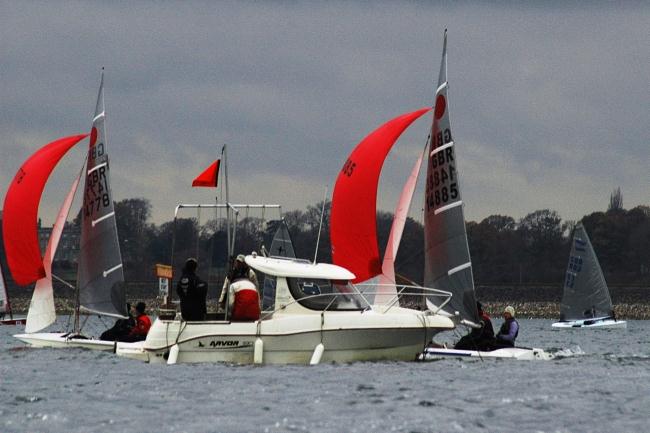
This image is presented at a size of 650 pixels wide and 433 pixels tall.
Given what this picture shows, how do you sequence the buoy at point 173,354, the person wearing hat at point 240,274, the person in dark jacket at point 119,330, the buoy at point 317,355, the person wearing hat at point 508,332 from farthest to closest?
the person in dark jacket at point 119,330
the person wearing hat at point 508,332
the person wearing hat at point 240,274
the buoy at point 173,354
the buoy at point 317,355

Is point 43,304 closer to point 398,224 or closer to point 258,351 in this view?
point 398,224

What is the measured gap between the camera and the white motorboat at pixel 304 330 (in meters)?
25.0

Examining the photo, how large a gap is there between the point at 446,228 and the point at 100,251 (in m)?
10.2

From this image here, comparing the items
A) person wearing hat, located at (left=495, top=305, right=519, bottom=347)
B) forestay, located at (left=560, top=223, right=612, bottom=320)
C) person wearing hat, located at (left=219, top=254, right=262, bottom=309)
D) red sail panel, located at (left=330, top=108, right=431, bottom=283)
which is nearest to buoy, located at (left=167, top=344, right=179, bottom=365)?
person wearing hat, located at (left=219, top=254, right=262, bottom=309)

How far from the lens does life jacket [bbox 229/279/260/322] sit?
25.4m

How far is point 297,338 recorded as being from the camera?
82.0 ft

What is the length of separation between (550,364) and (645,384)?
14.6 feet

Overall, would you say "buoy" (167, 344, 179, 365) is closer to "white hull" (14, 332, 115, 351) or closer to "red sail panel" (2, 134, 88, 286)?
"white hull" (14, 332, 115, 351)

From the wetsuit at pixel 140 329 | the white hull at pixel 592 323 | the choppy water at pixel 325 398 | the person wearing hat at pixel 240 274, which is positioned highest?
the white hull at pixel 592 323

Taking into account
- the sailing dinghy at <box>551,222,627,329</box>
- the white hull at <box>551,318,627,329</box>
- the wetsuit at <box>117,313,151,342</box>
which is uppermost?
the sailing dinghy at <box>551,222,627,329</box>

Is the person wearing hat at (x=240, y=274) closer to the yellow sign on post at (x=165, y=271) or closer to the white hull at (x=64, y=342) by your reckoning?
the yellow sign on post at (x=165, y=271)

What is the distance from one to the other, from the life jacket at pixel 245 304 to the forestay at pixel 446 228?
6648mm

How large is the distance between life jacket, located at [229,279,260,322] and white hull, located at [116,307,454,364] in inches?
9.0

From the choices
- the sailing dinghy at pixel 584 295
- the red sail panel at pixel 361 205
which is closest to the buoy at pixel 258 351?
the red sail panel at pixel 361 205
